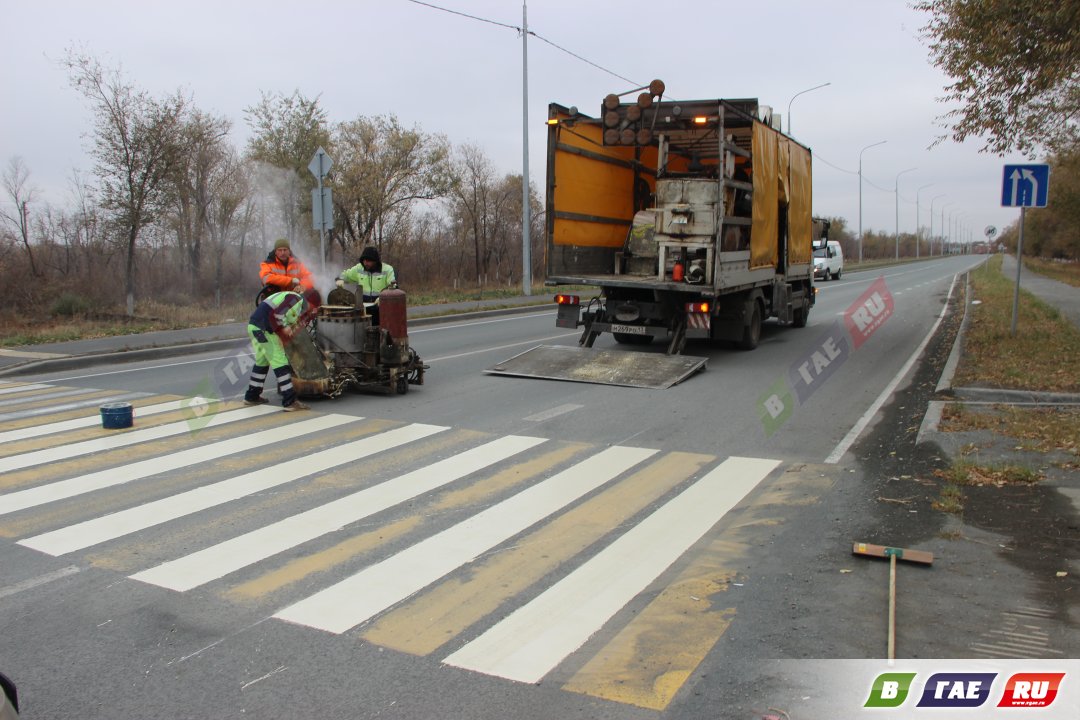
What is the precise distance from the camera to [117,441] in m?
7.50

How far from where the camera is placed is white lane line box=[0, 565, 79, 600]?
4309 mm

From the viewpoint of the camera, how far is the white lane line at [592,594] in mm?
3635

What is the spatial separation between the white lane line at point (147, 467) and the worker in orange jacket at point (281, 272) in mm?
1685

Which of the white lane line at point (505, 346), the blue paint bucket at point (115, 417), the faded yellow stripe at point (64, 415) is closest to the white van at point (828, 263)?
the white lane line at point (505, 346)

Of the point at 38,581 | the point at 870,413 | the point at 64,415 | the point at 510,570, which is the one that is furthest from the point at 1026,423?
the point at 64,415

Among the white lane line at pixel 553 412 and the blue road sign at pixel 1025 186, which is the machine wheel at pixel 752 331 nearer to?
the blue road sign at pixel 1025 186

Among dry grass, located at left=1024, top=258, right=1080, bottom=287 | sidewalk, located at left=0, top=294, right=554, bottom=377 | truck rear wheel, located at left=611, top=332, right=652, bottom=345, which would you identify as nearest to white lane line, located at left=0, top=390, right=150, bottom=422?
sidewalk, located at left=0, top=294, right=554, bottom=377

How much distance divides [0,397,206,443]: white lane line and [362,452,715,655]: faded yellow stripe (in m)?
5.33

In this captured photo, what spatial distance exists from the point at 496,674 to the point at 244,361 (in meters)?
10.3

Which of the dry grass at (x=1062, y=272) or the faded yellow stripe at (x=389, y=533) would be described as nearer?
the faded yellow stripe at (x=389, y=533)

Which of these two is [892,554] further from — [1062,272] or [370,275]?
[1062,272]

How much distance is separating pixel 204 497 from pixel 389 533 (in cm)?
161

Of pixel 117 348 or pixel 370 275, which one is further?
pixel 117 348

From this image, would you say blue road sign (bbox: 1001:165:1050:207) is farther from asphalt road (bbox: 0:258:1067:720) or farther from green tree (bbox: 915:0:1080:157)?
asphalt road (bbox: 0:258:1067:720)
